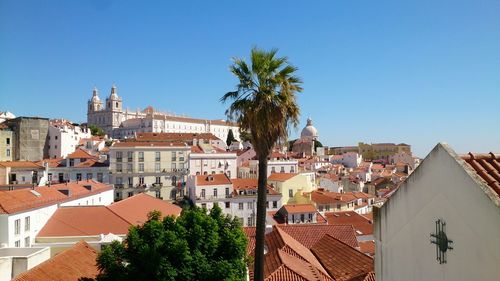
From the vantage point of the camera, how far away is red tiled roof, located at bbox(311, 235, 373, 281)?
18480 millimetres

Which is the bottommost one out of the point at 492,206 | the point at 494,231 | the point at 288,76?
→ the point at 494,231

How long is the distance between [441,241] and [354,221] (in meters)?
45.0

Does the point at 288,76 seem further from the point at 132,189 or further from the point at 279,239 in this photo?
the point at 132,189

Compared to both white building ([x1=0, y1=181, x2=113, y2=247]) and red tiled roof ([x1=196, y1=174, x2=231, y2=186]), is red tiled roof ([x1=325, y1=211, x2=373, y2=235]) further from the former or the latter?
white building ([x1=0, y1=181, x2=113, y2=247])

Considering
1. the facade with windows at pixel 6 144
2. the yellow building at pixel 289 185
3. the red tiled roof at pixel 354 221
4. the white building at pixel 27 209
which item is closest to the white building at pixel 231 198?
the yellow building at pixel 289 185

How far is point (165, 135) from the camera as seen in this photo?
89562 millimetres

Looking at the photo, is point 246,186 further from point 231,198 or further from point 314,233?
point 314,233

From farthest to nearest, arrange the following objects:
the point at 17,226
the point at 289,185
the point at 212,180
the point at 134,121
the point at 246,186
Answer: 1. the point at 134,121
2. the point at 289,185
3. the point at 246,186
4. the point at 212,180
5. the point at 17,226

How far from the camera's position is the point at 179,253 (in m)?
13.1

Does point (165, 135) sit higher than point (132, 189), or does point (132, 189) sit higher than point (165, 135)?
point (165, 135)

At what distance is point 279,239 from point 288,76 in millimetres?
12323

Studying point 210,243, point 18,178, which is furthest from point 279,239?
point 18,178

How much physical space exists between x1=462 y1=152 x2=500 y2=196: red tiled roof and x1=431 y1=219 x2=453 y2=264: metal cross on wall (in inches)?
31.6

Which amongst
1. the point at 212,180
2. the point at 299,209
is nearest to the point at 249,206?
the point at 212,180
